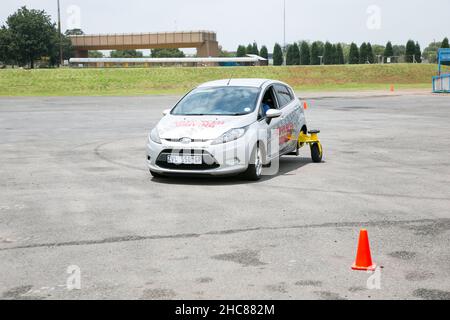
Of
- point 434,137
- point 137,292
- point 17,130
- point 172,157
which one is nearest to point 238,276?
point 137,292

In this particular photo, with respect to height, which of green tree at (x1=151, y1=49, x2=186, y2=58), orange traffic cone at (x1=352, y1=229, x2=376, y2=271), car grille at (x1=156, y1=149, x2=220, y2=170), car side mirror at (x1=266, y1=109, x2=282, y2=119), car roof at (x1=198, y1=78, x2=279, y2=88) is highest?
green tree at (x1=151, y1=49, x2=186, y2=58)

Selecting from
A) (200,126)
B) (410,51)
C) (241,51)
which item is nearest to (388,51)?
(410,51)

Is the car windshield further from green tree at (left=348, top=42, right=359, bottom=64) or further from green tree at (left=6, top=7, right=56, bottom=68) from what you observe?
green tree at (left=6, top=7, right=56, bottom=68)

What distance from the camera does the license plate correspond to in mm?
11055

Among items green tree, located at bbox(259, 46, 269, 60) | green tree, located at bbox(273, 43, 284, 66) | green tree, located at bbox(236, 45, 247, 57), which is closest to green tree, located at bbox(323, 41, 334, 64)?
green tree, located at bbox(273, 43, 284, 66)

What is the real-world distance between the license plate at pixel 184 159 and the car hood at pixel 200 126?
1.03 feet

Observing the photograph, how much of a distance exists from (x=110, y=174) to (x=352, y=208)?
501 centimetres

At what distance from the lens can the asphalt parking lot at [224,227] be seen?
19.3ft

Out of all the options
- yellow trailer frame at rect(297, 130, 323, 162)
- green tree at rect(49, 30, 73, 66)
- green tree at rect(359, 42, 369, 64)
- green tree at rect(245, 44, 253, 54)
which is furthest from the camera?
green tree at rect(245, 44, 253, 54)

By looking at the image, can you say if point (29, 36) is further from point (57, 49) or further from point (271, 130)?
point (271, 130)

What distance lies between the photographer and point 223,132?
1120 centimetres

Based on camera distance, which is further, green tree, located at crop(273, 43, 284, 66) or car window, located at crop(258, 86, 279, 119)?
green tree, located at crop(273, 43, 284, 66)

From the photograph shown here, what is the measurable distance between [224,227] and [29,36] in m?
101
